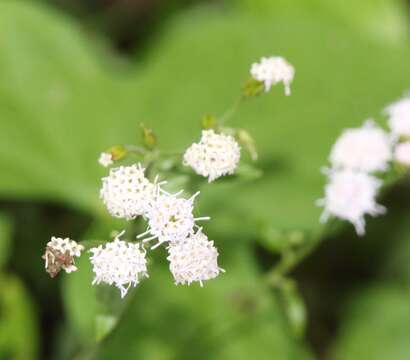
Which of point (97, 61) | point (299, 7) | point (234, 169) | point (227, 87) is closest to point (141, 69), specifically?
point (97, 61)

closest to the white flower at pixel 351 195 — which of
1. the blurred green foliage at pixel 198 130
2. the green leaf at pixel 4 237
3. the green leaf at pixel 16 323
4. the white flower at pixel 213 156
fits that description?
the blurred green foliage at pixel 198 130

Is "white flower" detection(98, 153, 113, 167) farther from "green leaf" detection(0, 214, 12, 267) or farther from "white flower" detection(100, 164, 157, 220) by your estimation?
"green leaf" detection(0, 214, 12, 267)

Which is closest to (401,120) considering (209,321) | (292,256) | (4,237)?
(292,256)

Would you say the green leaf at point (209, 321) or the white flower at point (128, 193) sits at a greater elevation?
the green leaf at point (209, 321)

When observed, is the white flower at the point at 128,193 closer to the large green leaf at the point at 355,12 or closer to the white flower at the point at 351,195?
the white flower at the point at 351,195

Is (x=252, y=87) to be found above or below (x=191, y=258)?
above

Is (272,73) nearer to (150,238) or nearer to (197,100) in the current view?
(150,238)
